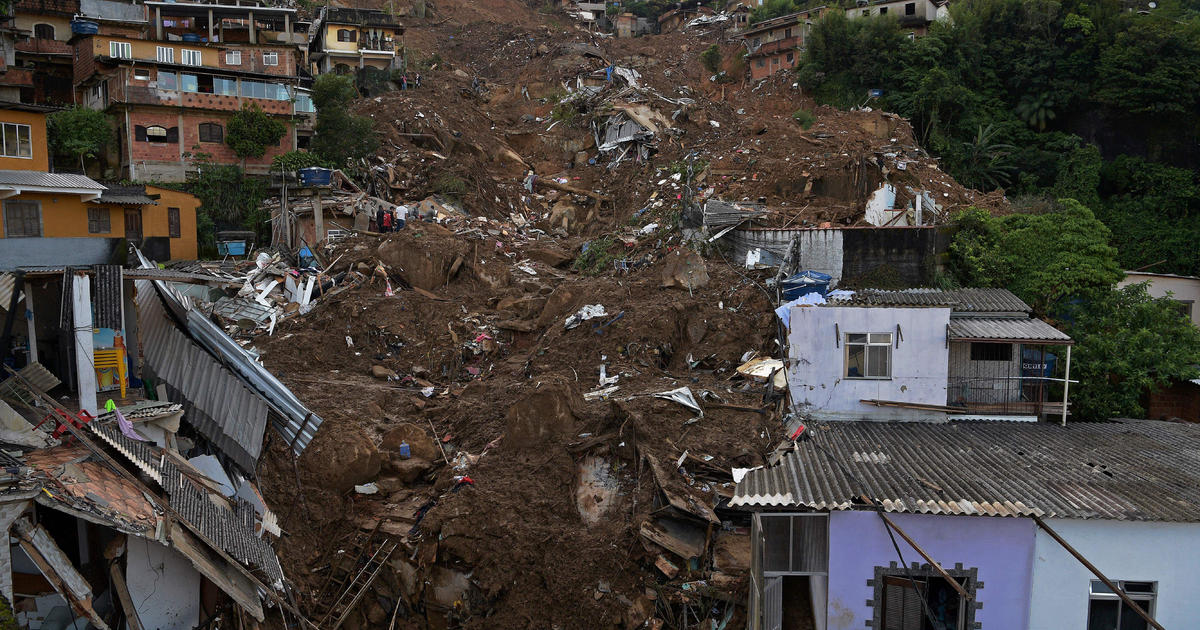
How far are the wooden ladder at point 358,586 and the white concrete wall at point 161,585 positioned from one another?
2007mm

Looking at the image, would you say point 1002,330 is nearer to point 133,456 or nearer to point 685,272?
point 685,272

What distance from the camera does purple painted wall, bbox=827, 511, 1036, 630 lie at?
34.5 feet

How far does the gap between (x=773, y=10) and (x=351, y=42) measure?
22047mm

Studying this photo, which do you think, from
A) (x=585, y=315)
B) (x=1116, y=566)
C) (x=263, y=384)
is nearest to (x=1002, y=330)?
(x=1116, y=566)

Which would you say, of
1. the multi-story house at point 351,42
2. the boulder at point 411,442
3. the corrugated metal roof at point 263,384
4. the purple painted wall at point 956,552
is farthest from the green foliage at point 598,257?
the multi-story house at point 351,42

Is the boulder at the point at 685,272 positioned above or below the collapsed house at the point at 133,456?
above

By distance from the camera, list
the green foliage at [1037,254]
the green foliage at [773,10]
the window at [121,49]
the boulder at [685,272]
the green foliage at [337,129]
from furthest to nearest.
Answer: the green foliage at [773,10]
the green foliage at [337,129]
the window at [121,49]
the boulder at [685,272]
the green foliage at [1037,254]

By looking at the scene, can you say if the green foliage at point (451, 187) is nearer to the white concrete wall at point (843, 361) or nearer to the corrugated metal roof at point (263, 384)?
the corrugated metal roof at point (263, 384)

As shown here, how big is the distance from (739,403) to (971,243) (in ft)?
25.8

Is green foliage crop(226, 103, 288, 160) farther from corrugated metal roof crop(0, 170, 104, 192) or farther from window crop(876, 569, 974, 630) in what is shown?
window crop(876, 569, 974, 630)

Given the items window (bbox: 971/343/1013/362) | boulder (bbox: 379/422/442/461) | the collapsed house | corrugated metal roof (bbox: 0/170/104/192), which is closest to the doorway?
corrugated metal roof (bbox: 0/170/104/192)

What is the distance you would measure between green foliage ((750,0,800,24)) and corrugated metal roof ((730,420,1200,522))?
3447cm

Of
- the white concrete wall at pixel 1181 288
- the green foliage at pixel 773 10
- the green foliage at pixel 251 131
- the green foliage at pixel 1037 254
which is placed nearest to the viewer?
the green foliage at pixel 1037 254

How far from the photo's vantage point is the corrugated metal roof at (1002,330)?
1411 cm
